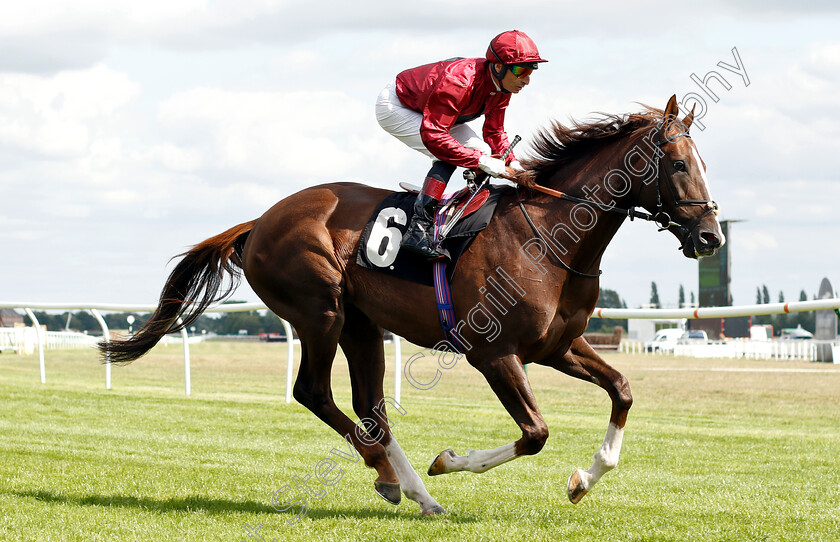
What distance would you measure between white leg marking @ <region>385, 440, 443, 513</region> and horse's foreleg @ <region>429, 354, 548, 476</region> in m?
0.43

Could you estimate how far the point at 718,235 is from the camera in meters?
4.15

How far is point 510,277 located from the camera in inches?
171

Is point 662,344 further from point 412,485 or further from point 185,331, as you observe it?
point 412,485

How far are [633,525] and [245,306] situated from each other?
20.4 ft

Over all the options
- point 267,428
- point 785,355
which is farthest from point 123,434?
point 785,355

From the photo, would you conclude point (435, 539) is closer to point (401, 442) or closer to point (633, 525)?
point (633, 525)

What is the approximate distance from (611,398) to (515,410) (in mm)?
554

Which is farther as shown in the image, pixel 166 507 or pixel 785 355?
pixel 785 355

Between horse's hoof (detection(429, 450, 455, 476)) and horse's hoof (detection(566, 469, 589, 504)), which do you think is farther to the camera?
horse's hoof (detection(429, 450, 455, 476))

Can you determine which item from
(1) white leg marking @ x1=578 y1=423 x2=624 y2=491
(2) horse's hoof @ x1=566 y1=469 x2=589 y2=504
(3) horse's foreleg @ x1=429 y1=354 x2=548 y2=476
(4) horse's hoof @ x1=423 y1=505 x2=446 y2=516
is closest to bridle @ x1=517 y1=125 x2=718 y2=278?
(3) horse's foreleg @ x1=429 y1=354 x2=548 y2=476

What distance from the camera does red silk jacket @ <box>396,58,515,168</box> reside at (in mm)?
4574

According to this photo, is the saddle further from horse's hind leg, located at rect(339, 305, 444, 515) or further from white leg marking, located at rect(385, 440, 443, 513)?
white leg marking, located at rect(385, 440, 443, 513)

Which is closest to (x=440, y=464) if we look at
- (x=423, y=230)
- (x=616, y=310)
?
(x=423, y=230)

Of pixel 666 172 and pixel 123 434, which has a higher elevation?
pixel 666 172
